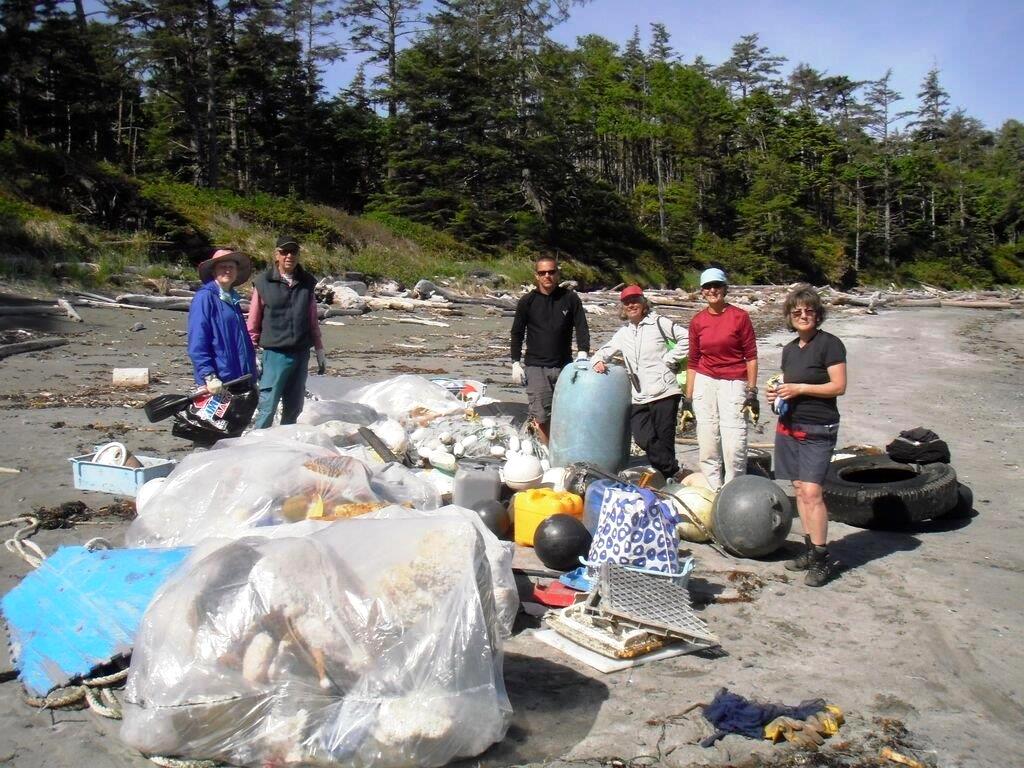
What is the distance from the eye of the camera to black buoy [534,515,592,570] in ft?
16.5

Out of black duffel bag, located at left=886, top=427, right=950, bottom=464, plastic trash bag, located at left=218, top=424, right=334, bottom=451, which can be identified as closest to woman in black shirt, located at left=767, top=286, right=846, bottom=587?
black duffel bag, located at left=886, top=427, right=950, bottom=464

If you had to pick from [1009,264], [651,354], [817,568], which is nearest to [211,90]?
[651,354]

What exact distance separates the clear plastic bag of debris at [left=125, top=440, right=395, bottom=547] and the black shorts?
2.43 meters

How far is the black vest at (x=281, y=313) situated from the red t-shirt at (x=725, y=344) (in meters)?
2.87

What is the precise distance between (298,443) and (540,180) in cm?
4059

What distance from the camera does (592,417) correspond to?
6.71 meters

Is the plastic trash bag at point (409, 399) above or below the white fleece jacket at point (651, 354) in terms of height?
below

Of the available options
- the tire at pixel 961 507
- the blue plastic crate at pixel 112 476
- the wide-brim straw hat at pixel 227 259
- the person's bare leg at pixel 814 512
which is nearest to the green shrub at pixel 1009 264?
the tire at pixel 961 507

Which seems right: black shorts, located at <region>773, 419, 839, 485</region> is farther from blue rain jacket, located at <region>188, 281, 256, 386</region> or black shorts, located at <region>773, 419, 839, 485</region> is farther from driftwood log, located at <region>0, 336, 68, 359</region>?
driftwood log, located at <region>0, 336, 68, 359</region>

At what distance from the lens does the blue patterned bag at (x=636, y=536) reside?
4598 millimetres

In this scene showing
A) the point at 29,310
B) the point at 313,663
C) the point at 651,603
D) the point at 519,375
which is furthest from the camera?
the point at 29,310

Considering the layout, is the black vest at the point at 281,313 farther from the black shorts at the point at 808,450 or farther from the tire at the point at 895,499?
the tire at the point at 895,499

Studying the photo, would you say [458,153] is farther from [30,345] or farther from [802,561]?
[802,561]

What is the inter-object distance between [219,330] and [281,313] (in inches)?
19.6
